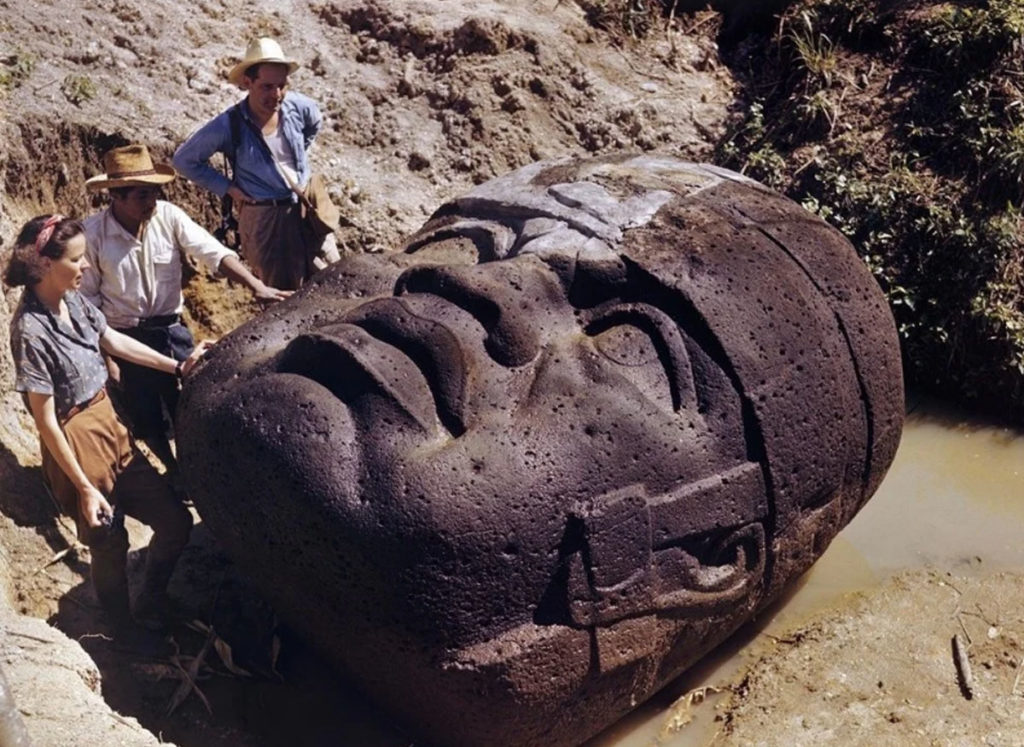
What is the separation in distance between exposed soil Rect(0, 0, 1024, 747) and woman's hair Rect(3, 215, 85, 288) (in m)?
1.00

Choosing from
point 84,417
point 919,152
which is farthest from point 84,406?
point 919,152

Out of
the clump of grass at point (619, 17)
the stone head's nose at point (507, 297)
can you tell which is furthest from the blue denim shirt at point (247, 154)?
the clump of grass at point (619, 17)

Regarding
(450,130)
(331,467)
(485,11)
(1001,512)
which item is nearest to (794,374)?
(331,467)

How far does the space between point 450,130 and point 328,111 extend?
685 mm

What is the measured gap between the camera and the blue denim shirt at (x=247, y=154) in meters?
5.17

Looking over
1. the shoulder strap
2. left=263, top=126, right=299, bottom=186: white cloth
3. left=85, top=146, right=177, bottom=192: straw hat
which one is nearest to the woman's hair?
left=85, top=146, right=177, bottom=192: straw hat

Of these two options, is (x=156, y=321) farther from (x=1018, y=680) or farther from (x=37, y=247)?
(x=1018, y=680)

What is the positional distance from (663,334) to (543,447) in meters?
0.60

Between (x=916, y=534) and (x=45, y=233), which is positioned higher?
(x=45, y=233)

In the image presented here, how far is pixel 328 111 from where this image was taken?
7.07 metres

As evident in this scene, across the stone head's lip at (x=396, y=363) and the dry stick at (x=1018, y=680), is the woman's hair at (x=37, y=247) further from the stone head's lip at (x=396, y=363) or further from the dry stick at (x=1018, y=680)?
the dry stick at (x=1018, y=680)

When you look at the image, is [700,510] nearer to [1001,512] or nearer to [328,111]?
[1001,512]

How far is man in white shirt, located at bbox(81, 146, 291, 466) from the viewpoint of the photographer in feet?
14.6

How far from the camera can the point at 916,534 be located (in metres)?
5.51
